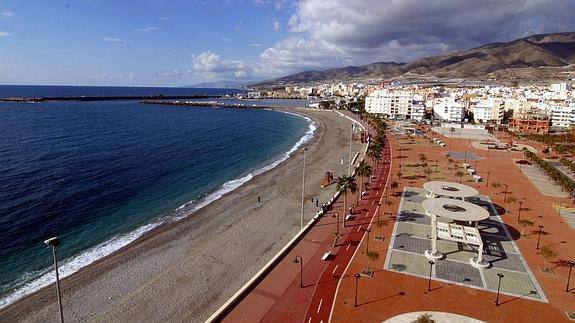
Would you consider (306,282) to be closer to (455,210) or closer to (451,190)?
(455,210)

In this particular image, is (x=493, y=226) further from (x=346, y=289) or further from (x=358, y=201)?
(x=346, y=289)

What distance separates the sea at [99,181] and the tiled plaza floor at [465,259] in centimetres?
2382

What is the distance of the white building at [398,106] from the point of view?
14400cm

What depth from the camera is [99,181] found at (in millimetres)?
52469

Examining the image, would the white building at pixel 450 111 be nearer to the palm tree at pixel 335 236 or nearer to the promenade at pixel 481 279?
the promenade at pixel 481 279

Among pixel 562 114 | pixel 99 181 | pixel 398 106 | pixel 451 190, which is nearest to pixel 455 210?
pixel 451 190

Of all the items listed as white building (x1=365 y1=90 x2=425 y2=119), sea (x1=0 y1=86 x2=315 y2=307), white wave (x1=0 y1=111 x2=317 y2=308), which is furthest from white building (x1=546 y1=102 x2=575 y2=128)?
white wave (x1=0 y1=111 x2=317 y2=308)

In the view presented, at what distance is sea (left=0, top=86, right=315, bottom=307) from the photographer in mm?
32906

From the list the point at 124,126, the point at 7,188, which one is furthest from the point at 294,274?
the point at 124,126

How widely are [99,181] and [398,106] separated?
122 metres

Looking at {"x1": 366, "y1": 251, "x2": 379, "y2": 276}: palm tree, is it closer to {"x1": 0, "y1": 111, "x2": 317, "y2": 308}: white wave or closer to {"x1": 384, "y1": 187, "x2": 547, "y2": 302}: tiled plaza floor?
{"x1": 384, "y1": 187, "x2": 547, "y2": 302}: tiled plaza floor

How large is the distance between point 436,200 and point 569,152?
2326 inches

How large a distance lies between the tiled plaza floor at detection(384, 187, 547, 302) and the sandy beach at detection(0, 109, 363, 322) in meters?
10.0

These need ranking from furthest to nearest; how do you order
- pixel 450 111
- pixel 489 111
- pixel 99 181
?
pixel 450 111 < pixel 489 111 < pixel 99 181
